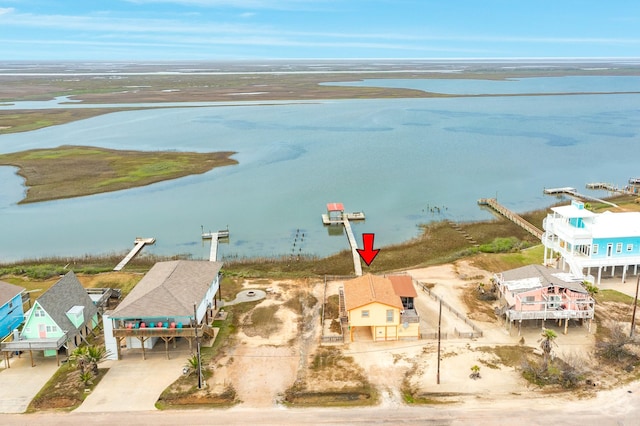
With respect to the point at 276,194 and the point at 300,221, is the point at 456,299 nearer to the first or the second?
the point at 300,221

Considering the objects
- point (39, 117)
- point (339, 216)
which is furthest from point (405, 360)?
point (39, 117)

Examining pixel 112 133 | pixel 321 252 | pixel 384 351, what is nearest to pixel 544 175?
pixel 321 252

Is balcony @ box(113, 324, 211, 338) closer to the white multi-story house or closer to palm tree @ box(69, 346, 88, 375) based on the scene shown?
palm tree @ box(69, 346, 88, 375)

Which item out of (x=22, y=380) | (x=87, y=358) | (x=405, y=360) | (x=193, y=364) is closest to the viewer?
(x=87, y=358)

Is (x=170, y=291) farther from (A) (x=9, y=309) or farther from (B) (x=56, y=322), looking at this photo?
(A) (x=9, y=309)

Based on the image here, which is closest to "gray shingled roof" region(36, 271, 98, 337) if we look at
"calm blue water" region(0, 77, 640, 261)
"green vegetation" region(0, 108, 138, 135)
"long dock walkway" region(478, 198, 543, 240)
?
"calm blue water" region(0, 77, 640, 261)
